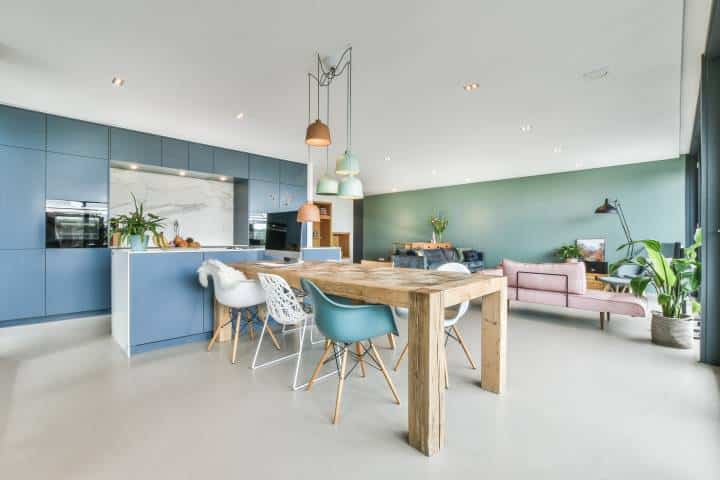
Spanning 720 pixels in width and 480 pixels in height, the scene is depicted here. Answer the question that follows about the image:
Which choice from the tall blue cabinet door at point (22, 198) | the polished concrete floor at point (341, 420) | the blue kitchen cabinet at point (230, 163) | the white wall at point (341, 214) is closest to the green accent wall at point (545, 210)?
the white wall at point (341, 214)

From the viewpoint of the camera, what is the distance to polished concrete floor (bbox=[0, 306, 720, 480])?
1.56 m

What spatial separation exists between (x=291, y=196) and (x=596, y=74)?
497 centimetres

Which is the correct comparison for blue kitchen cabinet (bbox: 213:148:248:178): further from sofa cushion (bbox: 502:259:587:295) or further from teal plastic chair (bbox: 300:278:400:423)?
sofa cushion (bbox: 502:259:587:295)

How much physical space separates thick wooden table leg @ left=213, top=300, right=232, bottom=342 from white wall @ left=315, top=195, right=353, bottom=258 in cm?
602

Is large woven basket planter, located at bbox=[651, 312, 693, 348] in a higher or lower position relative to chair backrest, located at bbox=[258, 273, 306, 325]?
lower

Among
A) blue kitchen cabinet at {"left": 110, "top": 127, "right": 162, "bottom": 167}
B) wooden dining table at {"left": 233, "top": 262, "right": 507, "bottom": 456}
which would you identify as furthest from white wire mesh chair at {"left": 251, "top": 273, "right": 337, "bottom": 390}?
blue kitchen cabinet at {"left": 110, "top": 127, "right": 162, "bottom": 167}

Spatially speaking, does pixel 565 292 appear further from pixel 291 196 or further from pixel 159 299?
pixel 291 196

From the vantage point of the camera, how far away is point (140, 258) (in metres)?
3.07

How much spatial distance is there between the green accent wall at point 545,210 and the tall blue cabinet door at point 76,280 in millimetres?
7476

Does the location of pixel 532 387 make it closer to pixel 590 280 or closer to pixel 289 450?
pixel 289 450

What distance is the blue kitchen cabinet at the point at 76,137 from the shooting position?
4.04 meters

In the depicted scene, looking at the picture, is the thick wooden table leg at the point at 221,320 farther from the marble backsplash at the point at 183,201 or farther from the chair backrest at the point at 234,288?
the marble backsplash at the point at 183,201

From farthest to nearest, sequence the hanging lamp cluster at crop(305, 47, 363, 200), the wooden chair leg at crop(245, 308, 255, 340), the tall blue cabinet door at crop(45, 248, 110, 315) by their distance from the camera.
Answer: the tall blue cabinet door at crop(45, 248, 110, 315) → the wooden chair leg at crop(245, 308, 255, 340) → the hanging lamp cluster at crop(305, 47, 363, 200)

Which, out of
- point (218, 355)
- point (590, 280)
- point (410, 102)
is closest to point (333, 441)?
point (218, 355)
